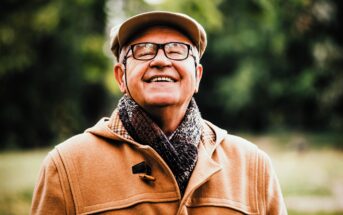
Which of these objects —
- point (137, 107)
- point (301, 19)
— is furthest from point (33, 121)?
Answer: point (137, 107)

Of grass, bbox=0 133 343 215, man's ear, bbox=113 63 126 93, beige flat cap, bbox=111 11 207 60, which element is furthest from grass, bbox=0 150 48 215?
beige flat cap, bbox=111 11 207 60

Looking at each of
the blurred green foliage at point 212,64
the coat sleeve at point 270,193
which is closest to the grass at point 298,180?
the blurred green foliage at point 212,64

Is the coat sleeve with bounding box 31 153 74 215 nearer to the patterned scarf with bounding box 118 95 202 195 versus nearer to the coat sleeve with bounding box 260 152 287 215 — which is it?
the patterned scarf with bounding box 118 95 202 195

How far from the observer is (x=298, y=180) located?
1023 centimetres

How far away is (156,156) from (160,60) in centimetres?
48

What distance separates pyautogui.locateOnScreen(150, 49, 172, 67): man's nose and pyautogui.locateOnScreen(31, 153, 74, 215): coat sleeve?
70cm

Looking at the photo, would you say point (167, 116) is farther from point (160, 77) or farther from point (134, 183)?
point (134, 183)

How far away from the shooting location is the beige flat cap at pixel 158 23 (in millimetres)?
2268

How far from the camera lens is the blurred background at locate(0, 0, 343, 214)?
6043 millimetres

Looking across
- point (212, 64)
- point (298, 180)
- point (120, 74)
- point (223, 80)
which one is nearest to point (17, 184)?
point (298, 180)

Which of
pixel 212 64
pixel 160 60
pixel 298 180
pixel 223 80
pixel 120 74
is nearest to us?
pixel 160 60

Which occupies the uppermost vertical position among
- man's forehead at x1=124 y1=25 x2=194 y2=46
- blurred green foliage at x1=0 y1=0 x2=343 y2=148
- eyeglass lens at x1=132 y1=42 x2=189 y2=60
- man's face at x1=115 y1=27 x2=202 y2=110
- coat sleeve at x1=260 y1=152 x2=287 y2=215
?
blurred green foliage at x1=0 y1=0 x2=343 y2=148

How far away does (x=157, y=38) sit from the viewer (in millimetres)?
2295

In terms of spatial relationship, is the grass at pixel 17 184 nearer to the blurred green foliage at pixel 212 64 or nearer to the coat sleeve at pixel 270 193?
the blurred green foliage at pixel 212 64
